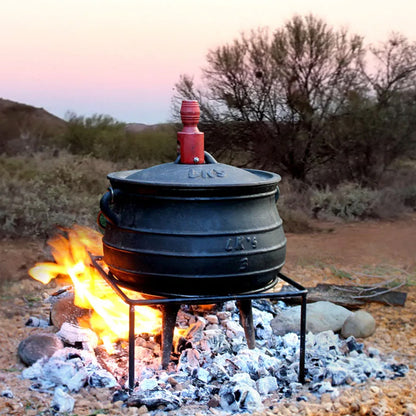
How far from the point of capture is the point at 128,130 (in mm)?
12742

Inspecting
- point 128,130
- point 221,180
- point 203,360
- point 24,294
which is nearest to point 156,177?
point 221,180

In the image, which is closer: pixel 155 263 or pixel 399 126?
pixel 155 263

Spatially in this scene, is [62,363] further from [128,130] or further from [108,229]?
[128,130]

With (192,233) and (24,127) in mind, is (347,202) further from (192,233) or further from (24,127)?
(24,127)

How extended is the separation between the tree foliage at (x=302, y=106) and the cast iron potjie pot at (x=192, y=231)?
693cm

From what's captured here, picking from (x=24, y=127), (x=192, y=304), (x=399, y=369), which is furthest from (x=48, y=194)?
(x=24, y=127)

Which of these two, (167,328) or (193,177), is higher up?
(193,177)

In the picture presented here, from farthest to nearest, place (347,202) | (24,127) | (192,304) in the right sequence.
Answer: (24,127) < (347,202) < (192,304)

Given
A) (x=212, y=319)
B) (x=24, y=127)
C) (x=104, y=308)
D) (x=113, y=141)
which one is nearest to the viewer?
(x=104, y=308)

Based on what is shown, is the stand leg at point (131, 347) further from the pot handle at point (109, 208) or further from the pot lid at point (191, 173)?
the pot lid at point (191, 173)

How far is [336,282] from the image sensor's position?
17.5 ft

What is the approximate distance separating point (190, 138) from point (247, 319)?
1053mm

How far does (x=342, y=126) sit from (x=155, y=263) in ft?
25.3

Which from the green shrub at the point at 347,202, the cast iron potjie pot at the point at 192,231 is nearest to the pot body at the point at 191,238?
the cast iron potjie pot at the point at 192,231
